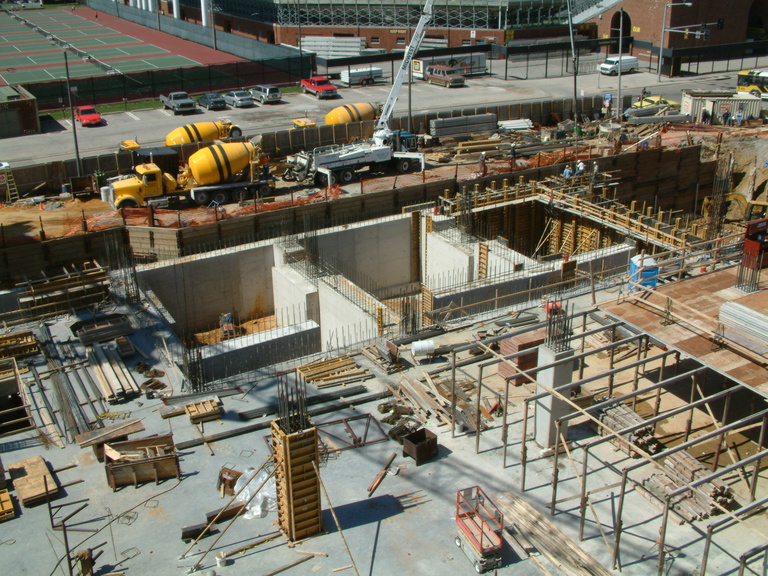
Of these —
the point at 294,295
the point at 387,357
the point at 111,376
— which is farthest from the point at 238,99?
the point at 387,357

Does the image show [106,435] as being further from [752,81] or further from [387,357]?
[752,81]

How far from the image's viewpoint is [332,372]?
66.8 ft

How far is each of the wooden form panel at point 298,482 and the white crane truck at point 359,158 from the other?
27919 mm

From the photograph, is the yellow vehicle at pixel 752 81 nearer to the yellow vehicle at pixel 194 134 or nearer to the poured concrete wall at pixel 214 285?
the yellow vehicle at pixel 194 134

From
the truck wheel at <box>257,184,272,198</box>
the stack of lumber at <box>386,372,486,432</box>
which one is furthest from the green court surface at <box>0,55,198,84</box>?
the stack of lumber at <box>386,372,486,432</box>

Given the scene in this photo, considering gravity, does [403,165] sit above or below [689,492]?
above

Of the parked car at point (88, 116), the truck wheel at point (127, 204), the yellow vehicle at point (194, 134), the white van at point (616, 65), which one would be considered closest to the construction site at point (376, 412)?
the truck wheel at point (127, 204)

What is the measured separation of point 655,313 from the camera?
18.1 m

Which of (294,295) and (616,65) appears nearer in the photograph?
(294,295)

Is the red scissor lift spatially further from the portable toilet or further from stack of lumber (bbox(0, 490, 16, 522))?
the portable toilet

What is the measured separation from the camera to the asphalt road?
4859cm

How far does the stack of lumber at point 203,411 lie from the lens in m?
18.4

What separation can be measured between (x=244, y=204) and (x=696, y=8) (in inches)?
2207

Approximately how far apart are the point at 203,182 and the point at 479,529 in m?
27.9
